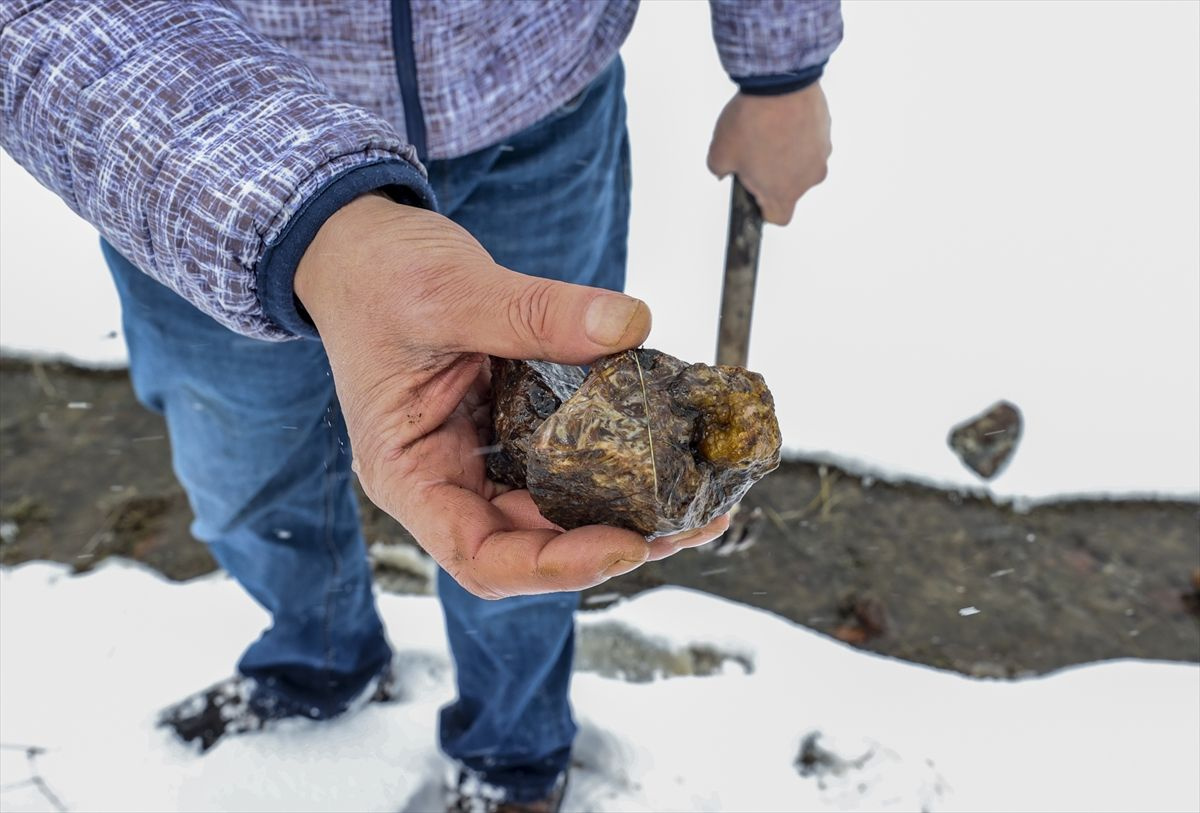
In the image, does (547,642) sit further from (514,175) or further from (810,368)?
(810,368)

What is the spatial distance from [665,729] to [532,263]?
4.45 feet

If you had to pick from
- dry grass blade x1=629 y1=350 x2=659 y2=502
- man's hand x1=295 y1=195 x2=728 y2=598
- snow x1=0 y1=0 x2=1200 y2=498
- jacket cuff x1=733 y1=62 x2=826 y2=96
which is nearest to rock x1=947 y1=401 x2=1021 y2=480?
snow x1=0 y1=0 x2=1200 y2=498

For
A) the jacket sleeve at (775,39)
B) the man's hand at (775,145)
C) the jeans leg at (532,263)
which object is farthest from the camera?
the man's hand at (775,145)

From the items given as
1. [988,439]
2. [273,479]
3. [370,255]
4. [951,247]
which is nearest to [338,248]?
[370,255]

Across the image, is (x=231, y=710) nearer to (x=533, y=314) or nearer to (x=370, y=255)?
(x=370, y=255)

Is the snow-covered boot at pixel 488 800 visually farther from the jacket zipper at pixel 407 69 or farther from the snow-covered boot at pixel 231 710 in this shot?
the jacket zipper at pixel 407 69

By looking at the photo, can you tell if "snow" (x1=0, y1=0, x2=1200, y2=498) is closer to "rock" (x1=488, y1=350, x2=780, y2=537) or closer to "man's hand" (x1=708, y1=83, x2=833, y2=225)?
"man's hand" (x1=708, y1=83, x2=833, y2=225)

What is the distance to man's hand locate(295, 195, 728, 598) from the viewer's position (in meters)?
1.19

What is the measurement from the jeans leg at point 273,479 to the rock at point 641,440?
739mm

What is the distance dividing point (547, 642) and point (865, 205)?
Result: 260cm

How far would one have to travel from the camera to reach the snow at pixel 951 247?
345 cm

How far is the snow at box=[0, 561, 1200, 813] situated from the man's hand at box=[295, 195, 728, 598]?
133cm

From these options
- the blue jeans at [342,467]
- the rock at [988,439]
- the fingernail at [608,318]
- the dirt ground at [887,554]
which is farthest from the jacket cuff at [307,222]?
the rock at [988,439]

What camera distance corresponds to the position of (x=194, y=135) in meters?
1.28
